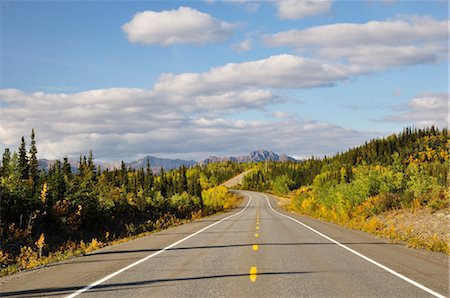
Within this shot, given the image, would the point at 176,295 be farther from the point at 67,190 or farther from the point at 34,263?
the point at 67,190

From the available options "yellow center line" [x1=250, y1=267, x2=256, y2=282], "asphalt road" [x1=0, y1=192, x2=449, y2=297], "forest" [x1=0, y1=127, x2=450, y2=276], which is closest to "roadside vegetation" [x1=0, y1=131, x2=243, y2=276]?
"forest" [x1=0, y1=127, x2=450, y2=276]

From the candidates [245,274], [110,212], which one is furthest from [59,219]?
[245,274]

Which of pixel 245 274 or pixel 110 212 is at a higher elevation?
pixel 245 274

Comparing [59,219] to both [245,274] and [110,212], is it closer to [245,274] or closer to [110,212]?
[110,212]

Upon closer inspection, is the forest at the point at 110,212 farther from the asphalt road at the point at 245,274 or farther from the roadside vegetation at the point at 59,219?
the asphalt road at the point at 245,274

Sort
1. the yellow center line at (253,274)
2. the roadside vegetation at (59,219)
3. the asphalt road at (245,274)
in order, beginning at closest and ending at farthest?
the asphalt road at (245,274)
the yellow center line at (253,274)
the roadside vegetation at (59,219)

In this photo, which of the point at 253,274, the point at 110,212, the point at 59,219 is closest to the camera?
the point at 253,274

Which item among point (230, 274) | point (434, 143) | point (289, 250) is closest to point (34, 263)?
point (230, 274)

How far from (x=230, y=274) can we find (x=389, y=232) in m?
13.7

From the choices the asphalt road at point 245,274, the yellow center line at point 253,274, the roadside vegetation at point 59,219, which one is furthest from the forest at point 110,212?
the yellow center line at point 253,274

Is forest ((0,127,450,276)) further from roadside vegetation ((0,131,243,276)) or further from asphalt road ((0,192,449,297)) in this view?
asphalt road ((0,192,449,297))

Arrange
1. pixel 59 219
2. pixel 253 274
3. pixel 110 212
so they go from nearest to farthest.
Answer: pixel 253 274 → pixel 59 219 → pixel 110 212

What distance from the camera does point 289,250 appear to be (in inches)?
576

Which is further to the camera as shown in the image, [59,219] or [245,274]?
[59,219]
